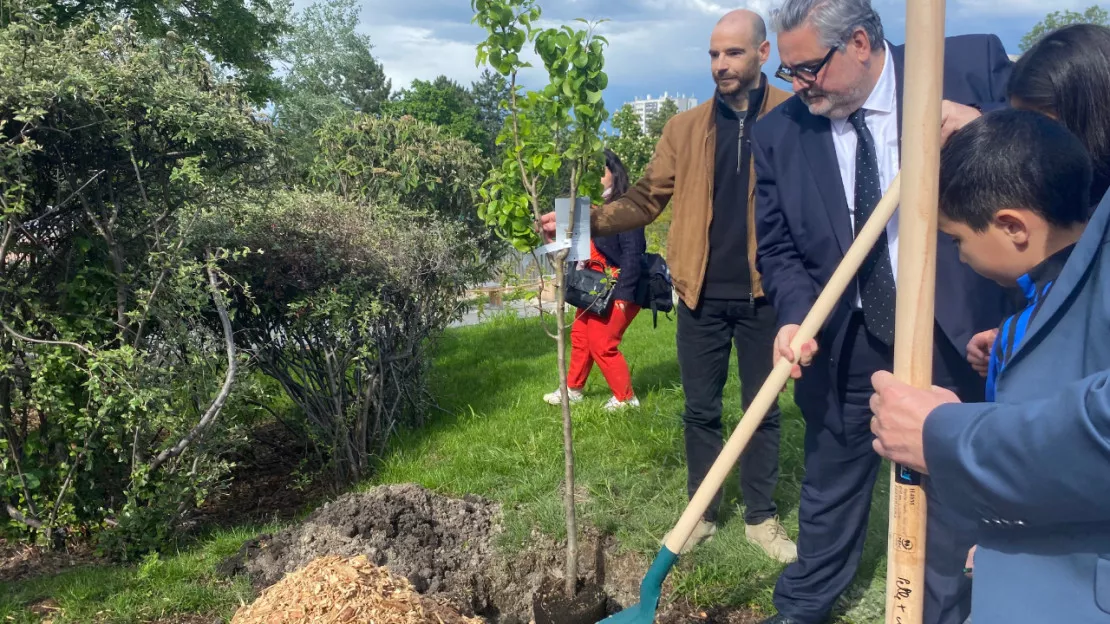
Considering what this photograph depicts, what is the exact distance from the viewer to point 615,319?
5.70m

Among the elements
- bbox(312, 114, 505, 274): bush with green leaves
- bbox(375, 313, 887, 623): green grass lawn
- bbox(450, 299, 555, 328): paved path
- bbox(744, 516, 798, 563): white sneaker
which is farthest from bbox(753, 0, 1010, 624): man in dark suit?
bbox(312, 114, 505, 274): bush with green leaves

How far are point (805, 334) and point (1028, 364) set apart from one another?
0.77m

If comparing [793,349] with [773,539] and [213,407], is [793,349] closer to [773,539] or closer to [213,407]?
[773,539]

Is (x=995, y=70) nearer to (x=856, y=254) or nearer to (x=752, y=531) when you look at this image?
(x=856, y=254)

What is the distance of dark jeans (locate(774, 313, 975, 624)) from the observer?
2.42 meters

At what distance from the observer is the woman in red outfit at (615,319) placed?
5508 mm

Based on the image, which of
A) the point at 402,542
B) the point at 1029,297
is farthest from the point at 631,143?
the point at 1029,297

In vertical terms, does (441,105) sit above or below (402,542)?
above

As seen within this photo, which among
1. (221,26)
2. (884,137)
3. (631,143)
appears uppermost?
(221,26)

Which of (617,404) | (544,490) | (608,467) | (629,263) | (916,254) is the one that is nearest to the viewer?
(916,254)

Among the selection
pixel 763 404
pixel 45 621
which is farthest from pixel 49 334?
pixel 763 404

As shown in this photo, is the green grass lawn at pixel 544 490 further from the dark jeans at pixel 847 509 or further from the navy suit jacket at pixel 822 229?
the navy suit jacket at pixel 822 229

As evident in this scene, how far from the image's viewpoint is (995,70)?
2.42 meters

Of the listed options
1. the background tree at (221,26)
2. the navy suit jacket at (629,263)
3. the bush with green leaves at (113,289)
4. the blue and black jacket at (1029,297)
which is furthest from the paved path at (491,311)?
the background tree at (221,26)
